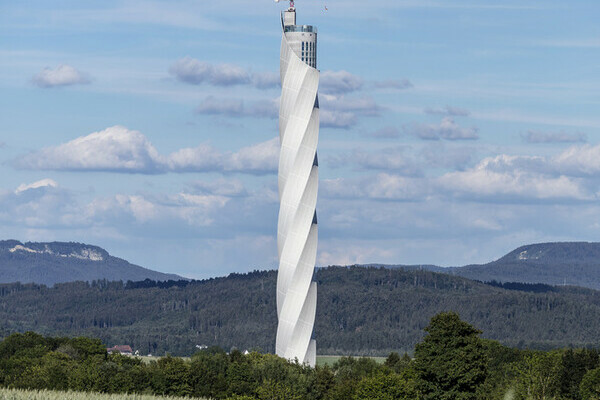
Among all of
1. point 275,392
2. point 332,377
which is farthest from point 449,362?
point 332,377

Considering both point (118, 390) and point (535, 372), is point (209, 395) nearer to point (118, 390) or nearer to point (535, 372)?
point (118, 390)

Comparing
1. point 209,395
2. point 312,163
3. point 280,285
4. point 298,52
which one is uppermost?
point 298,52

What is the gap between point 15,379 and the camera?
16125 centimetres

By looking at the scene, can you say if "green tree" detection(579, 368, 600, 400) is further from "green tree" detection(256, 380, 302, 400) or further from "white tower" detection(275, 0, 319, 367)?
"white tower" detection(275, 0, 319, 367)

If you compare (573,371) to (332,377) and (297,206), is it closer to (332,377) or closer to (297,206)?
(332,377)

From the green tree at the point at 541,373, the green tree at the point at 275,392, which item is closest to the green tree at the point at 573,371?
the green tree at the point at 541,373

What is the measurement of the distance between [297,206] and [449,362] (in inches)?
2471

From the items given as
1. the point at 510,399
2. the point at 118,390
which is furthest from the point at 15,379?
the point at 510,399

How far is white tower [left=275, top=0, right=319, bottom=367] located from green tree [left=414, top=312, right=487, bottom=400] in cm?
5698

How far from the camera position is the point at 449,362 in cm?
11988

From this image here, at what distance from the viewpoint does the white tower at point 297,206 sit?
587ft

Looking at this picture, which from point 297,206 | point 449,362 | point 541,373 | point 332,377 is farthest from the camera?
point 297,206

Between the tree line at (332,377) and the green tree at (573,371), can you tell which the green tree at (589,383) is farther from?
the green tree at (573,371)

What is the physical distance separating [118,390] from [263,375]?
80.6 feet
